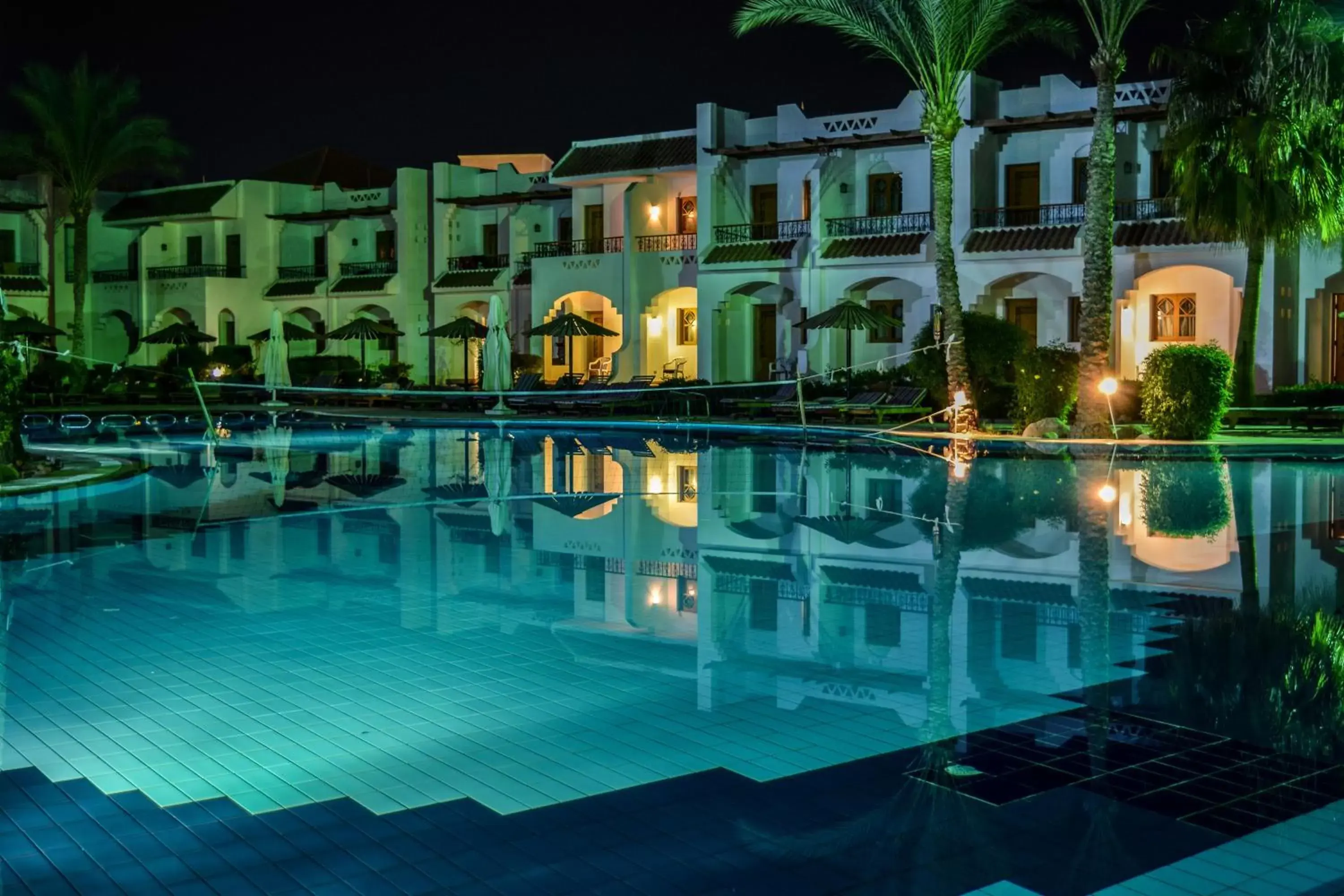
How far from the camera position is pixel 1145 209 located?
31.3 metres

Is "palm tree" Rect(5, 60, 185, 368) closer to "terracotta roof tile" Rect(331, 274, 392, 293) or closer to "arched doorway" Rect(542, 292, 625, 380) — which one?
"terracotta roof tile" Rect(331, 274, 392, 293)

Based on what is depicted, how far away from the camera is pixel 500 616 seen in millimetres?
9836

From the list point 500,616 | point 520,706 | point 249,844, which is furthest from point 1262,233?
point 249,844

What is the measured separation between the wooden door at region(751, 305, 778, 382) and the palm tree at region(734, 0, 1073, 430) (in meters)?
11.1

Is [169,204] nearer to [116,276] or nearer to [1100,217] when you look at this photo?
[116,276]

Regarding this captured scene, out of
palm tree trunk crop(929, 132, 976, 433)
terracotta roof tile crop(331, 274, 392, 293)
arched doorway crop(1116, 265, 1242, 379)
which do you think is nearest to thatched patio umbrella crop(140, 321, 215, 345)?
terracotta roof tile crop(331, 274, 392, 293)

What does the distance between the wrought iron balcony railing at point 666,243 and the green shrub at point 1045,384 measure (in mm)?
14898

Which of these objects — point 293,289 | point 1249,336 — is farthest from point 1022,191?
point 293,289

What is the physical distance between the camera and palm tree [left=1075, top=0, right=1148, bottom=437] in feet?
78.5

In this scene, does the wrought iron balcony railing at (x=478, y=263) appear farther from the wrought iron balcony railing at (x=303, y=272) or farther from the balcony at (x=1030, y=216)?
the balcony at (x=1030, y=216)

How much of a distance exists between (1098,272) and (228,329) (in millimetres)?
35345

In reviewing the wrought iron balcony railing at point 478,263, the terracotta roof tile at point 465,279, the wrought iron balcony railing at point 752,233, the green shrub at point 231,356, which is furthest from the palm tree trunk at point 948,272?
the green shrub at point 231,356

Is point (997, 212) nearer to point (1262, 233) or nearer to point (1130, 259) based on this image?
point (1130, 259)

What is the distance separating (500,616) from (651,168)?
30.9 meters
